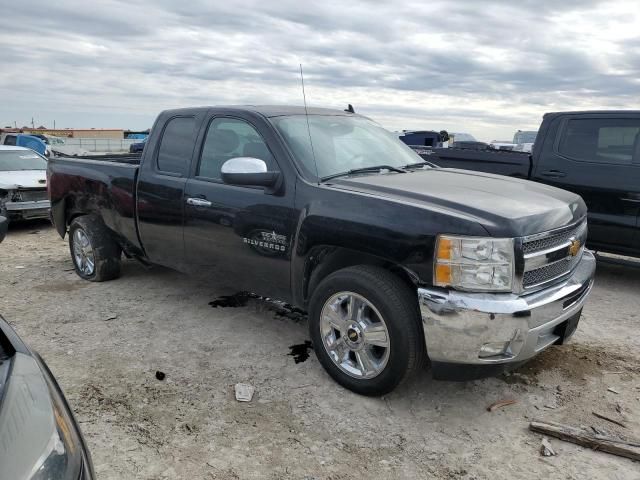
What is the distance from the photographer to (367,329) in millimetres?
3266

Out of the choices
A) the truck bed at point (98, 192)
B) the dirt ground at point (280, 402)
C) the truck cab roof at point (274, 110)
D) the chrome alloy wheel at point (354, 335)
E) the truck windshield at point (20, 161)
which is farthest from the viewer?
the truck windshield at point (20, 161)

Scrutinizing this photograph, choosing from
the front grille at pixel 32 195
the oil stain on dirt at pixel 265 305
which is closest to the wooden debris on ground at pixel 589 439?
the oil stain on dirt at pixel 265 305

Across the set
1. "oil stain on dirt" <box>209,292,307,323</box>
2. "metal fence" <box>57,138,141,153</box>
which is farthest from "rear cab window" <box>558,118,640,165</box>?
"metal fence" <box>57,138,141,153</box>

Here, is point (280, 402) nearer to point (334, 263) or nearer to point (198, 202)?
point (334, 263)

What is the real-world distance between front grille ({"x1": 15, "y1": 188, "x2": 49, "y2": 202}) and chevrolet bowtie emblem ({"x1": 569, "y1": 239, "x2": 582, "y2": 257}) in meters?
8.46

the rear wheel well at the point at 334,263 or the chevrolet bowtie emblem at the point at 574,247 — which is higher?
the chevrolet bowtie emblem at the point at 574,247

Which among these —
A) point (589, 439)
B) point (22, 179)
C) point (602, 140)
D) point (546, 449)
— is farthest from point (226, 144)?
point (22, 179)

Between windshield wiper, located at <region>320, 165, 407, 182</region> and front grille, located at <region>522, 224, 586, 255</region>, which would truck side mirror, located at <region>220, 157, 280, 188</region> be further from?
front grille, located at <region>522, 224, 586, 255</region>

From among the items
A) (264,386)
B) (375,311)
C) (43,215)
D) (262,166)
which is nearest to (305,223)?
(262,166)

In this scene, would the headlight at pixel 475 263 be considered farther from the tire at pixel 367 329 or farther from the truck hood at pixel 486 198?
the tire at pixel 367 329

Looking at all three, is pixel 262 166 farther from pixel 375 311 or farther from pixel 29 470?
pixel 29 470

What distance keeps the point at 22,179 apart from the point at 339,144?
721cm

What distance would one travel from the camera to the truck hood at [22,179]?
8771mm

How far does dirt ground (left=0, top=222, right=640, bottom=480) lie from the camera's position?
277 centimetres
